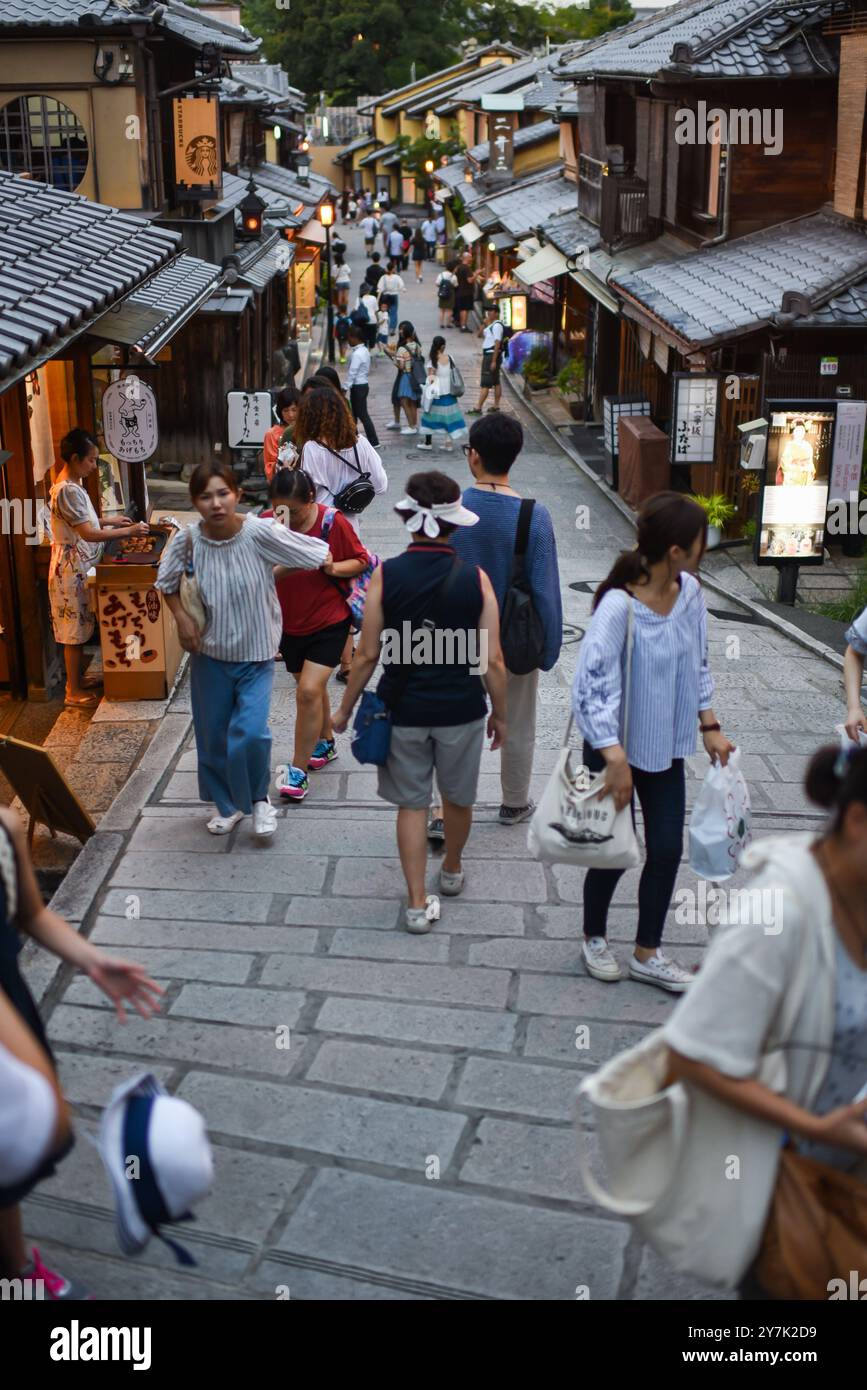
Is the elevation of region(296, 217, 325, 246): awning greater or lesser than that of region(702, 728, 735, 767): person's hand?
lesser

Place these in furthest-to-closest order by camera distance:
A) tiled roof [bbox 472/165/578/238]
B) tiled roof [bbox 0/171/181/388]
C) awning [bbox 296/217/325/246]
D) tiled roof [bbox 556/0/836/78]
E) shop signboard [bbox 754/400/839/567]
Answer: awning [bbox 296/217/325/246] < tiled roof [bbox 472/165/578/238] < tiled roof [bbox 556/0/836/78] < shop signboard [bbox 754/400/839/567] < tiled roof [bbox 0/171/181/388]

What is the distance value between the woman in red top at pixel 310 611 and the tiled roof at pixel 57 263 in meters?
1.50

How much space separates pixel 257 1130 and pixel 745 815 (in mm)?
2319

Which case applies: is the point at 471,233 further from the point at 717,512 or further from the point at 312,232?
the point at 717,512

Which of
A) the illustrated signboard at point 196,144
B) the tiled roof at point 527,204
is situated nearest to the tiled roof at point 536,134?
the tiled roof at point 527,204

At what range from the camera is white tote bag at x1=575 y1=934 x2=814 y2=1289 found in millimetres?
3117

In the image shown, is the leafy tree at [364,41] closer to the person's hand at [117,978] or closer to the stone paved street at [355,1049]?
the stone paved street at [355,1049]

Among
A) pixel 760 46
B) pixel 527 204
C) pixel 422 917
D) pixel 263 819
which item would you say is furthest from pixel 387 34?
pixel 422 917

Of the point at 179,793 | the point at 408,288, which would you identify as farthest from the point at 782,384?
the point at 408,288

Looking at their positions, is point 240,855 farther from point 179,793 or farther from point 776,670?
point 776,670

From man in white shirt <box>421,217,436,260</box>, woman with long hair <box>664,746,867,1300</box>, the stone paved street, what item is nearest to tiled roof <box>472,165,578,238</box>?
man in white shirt <box>421,217,436,260</box>

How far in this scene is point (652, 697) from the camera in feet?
18.0

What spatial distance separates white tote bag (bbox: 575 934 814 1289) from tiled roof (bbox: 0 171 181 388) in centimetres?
495

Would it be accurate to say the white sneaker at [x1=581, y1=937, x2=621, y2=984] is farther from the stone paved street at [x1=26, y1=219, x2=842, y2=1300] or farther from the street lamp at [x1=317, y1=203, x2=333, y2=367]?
the street lamp at [x1=317, y1=203, x2=333, y2=367]
